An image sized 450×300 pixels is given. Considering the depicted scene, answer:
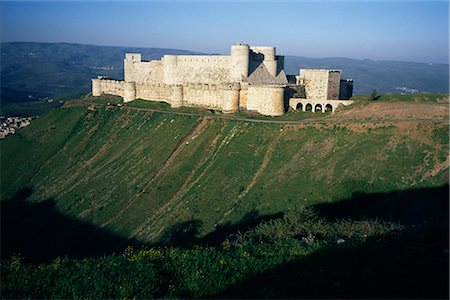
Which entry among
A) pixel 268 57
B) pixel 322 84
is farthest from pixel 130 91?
pixel 322 84

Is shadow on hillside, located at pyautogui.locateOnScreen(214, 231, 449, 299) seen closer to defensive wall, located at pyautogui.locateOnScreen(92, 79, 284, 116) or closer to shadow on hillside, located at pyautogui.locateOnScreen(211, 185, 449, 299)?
shadow on hillside, located at pyautogui.locateOnScreen(211, 185, 449, 299)

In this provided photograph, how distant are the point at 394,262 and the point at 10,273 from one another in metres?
13.9

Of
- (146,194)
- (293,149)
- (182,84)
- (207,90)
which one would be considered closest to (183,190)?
(146,194)

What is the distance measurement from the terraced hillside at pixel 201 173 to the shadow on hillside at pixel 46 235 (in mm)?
226

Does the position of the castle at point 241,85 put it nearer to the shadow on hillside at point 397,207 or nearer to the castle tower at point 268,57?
the castle tower at point 268,57

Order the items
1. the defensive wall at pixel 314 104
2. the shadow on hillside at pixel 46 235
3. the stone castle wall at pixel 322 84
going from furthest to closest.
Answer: the stone castle wall at pixel 322 84 < the defensive wall at pixel 314 104 < the shadow on hillside at pixel 46 235

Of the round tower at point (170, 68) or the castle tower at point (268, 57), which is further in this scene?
the round tower at point (170, 68)

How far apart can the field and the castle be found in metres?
3.18

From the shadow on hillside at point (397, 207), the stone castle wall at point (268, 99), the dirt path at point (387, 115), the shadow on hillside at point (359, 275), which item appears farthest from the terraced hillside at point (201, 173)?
the shadow on hillside at point (359, 275)

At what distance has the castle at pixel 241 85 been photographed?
184ft

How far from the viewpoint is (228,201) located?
4059cm

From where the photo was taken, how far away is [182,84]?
6588 centimetres

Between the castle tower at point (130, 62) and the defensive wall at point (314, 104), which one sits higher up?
the castle tower at point (130, 62)

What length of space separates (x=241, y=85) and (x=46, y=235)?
89.9 feet
